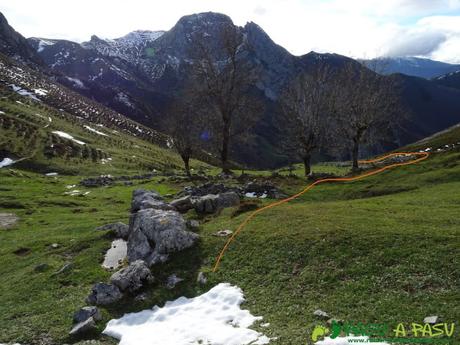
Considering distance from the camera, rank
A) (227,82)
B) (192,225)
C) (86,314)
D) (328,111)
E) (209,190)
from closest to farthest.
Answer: (86,314) < (192,225) < (209,190) < (227,82) < (328,111)

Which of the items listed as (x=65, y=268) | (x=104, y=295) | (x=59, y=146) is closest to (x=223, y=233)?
(x=104, y=295)

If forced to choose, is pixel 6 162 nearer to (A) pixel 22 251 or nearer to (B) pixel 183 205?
(A) pixel 22 251

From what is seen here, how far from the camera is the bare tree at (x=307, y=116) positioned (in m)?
65.7

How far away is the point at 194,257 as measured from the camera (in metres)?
29.2

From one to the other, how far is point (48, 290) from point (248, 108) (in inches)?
1859

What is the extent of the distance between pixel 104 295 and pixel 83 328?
10.4ft

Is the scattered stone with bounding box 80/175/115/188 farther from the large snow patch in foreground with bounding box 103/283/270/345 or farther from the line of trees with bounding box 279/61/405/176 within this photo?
the large snow patch in foreground with bounding box 103/283/270/345

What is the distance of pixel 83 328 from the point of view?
2220 centimetres

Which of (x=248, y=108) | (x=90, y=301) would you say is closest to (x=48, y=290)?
(x=90, y=301)

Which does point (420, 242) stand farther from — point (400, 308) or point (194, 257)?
point (194, 257)

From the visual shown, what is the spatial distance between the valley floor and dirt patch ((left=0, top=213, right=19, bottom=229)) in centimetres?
861

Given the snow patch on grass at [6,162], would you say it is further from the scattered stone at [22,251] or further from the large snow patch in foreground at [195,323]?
the large snow patch in foreground at [195,323]

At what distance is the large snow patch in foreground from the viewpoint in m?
19.7

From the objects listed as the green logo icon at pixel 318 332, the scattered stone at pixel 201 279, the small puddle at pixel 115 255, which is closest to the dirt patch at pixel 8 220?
the small puddle at pixel 115 255
